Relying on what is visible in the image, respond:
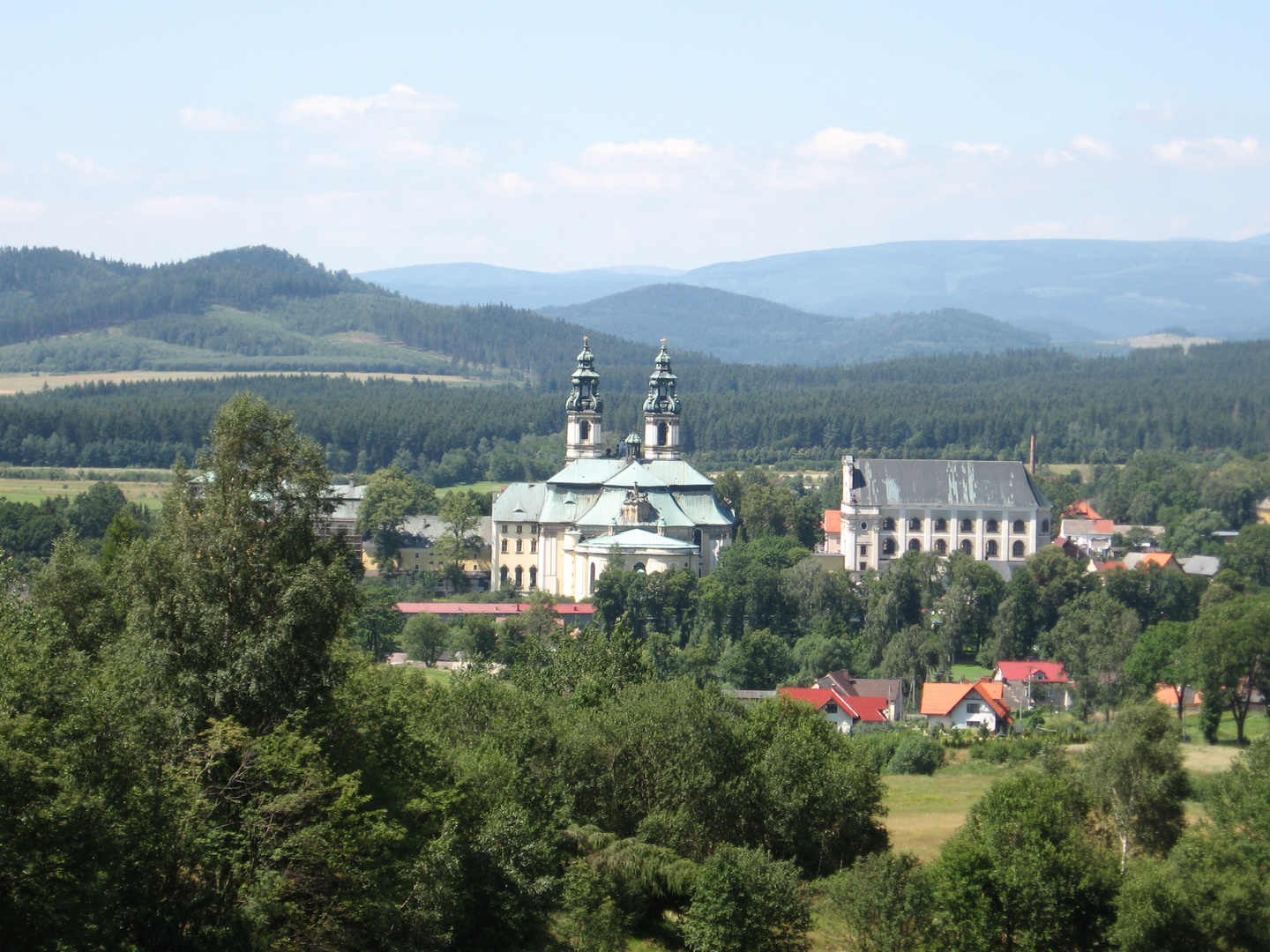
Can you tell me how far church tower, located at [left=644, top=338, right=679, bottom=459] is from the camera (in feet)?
315

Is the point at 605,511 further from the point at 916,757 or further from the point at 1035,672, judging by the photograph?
the point at 916,757

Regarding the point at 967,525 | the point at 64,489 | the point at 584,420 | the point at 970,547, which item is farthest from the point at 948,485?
the point at 64,489

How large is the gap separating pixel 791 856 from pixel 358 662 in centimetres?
1076

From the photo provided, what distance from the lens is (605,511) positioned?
3499 inches

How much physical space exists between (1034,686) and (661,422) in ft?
120

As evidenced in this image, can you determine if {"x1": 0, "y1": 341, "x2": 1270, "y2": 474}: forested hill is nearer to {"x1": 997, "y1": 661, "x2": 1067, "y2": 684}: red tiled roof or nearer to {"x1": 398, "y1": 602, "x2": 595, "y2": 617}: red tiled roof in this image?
{"x1": 398, "y1": 602, "x2": 595, "y2": 617}: red tiled roof

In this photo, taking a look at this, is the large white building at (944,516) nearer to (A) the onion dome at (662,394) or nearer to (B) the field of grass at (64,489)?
(A) the onion dome at (662,394)

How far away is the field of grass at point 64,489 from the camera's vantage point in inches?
4449

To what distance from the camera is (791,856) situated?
32656 mm

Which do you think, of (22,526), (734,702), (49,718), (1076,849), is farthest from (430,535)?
(49,718)

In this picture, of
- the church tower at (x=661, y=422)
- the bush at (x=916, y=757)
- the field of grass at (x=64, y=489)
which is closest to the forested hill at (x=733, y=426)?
the field of grass at (x=64, y=489)

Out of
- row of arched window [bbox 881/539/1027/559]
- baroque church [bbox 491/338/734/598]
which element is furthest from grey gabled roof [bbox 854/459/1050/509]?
baroque church [bbox 491/338/734/598]

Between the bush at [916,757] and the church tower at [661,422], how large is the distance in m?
45.9

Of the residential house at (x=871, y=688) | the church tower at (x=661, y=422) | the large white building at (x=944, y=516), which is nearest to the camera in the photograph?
the residential house at (x=871, y=688)
